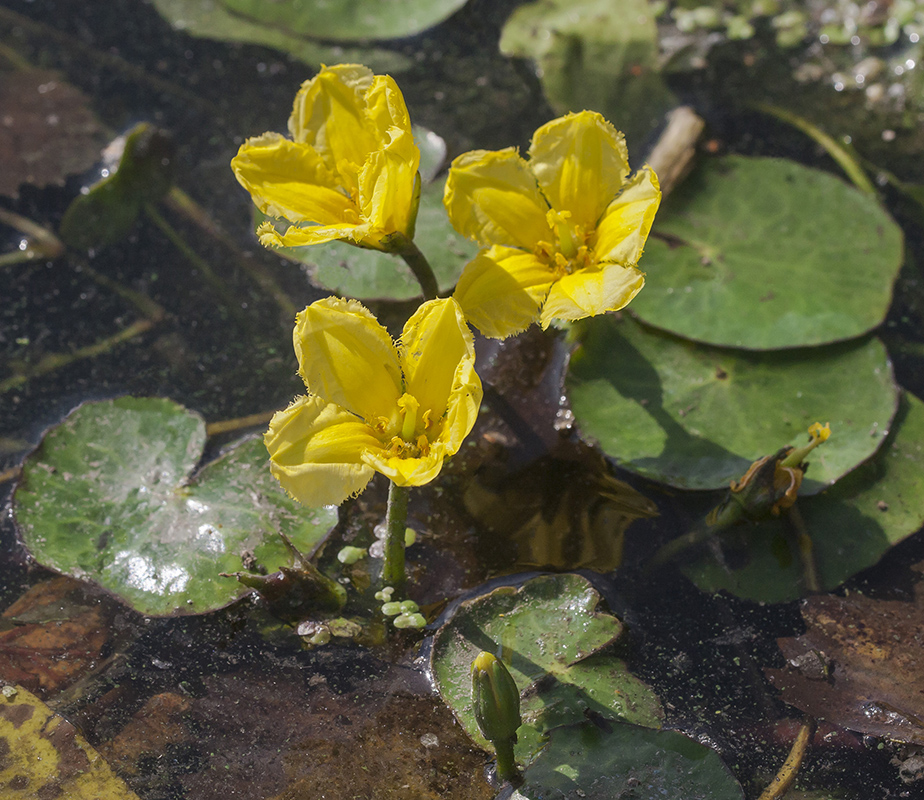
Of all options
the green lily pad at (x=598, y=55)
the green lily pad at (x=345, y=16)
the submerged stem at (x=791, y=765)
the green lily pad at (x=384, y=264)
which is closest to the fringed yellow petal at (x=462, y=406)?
the green lily pad at (x=384, y=264)

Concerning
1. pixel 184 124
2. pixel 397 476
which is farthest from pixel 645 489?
pixel 184 124

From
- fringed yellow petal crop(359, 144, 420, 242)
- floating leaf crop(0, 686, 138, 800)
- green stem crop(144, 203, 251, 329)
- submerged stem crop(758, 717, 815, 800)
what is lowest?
submerged stem crop(758, 717, 815, 800)

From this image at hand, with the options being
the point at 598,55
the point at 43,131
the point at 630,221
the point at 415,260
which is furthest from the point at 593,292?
the point at 43,131

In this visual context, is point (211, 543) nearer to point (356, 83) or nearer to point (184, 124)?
point (356, 83)

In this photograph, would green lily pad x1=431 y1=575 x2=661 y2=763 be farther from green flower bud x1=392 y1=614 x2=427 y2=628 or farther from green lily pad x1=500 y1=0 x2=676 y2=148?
green lily pad x1=500 y1=0 x2=676 y2=148

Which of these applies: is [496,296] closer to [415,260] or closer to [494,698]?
[415,260]

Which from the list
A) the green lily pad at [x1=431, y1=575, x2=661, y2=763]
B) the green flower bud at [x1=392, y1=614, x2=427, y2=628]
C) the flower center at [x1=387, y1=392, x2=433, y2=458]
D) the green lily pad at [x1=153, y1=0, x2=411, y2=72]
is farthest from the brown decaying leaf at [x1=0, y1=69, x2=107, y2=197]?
the green lily pad at [x1=431, y1=575, x2=661, y2=763]
